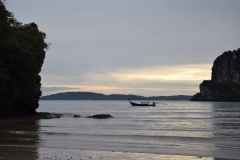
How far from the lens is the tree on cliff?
34.3m

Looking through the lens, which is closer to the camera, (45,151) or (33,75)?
(45,151)

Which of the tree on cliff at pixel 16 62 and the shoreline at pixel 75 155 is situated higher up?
the tree on cliff at pixel 16 62

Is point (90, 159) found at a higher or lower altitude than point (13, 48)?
lower

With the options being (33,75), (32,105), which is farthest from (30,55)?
(32,105)

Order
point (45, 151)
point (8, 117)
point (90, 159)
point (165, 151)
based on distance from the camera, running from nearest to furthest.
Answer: point (90, 159), point (45, 151), point (165, 151), point (8, 117)

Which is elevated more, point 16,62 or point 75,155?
point 16,62

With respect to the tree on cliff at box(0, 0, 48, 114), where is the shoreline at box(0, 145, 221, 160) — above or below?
below

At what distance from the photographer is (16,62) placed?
3747 centimetres

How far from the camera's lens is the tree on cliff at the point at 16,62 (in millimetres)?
34300

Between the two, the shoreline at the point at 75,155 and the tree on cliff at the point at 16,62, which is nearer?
the shoreline at the point at 75,155

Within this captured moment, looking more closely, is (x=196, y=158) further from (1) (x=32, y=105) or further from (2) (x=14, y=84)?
(1) (x=32, y=105)

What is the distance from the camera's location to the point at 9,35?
34.6 meters

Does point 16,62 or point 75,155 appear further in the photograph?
point 16,62

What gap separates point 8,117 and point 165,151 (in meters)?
29.5
